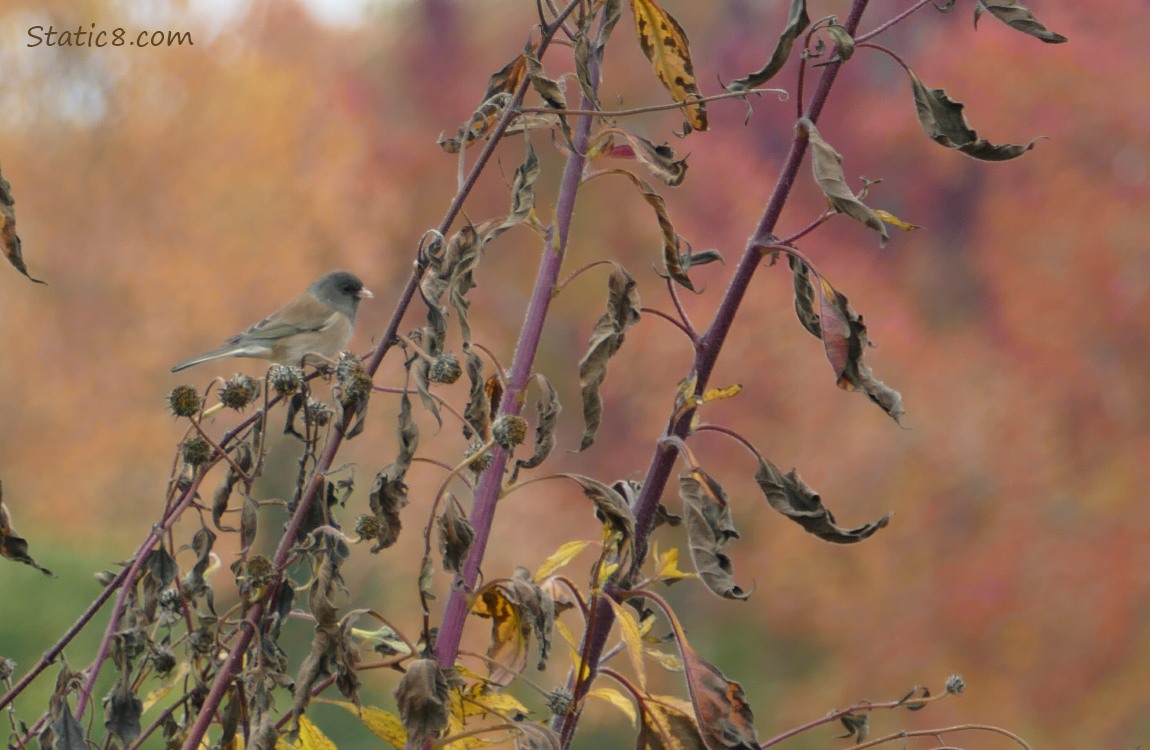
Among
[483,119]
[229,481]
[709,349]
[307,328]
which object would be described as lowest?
[229,481]

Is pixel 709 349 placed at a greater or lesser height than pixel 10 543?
greater

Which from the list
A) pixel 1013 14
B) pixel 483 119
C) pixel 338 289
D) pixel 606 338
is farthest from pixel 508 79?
pixel 338 289

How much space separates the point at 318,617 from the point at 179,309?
551 cm

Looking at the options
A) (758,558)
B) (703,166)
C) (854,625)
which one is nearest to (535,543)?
(758,558)

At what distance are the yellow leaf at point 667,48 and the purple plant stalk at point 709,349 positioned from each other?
0.33ft

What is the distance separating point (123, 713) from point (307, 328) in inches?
72.8

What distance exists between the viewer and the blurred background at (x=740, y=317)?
4.66 meters

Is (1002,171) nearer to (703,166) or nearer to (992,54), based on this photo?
(992,54)

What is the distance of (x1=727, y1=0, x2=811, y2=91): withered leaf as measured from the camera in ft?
1.98

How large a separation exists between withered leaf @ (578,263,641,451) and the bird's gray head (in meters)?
1.91

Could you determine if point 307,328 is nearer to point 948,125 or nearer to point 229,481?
point 229,481

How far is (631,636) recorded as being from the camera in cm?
63

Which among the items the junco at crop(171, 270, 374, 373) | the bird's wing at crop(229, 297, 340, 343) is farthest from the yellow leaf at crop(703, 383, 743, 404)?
the bird's wing at crop(229, 297, 340, 343)

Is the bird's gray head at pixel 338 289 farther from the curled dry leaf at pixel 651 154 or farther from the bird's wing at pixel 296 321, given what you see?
the curled dry leaf at pixel 651 154
